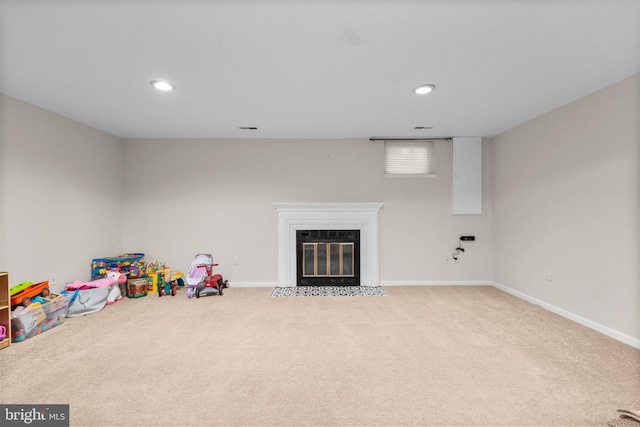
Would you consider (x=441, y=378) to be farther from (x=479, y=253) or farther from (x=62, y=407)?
(x=479, y=253)

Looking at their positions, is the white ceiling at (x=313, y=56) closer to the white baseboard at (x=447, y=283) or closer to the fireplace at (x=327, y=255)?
the fireplace at (x=327, y=255)

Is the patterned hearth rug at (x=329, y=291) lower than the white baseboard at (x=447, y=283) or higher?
lower

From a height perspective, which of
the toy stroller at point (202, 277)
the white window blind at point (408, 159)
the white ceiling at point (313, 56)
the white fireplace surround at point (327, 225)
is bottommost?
the toy stroller at point (202, 277)

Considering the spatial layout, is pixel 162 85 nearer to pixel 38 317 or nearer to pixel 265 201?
pixel 265 201

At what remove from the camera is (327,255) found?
13.7 feet

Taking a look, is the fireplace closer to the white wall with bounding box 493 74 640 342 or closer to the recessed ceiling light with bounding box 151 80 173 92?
the white wall with bounding box 493 74 640 342

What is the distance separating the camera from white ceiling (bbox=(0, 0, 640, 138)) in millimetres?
1488

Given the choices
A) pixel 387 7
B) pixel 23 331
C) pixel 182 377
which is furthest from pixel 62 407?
pixel 387 7

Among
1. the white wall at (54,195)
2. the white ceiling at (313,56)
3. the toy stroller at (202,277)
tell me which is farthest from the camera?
the toy stroller at (202,277)

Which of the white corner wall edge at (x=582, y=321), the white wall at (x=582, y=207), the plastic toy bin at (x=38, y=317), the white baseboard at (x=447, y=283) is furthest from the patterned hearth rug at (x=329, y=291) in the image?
the plastic toy bin at (x=38, y=317)

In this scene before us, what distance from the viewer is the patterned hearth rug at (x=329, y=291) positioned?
12.1 feet

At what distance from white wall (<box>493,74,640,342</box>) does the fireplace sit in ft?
7.40

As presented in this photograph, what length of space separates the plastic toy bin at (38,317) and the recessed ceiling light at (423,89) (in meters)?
4.14

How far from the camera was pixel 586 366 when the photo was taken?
1936 millimetres
